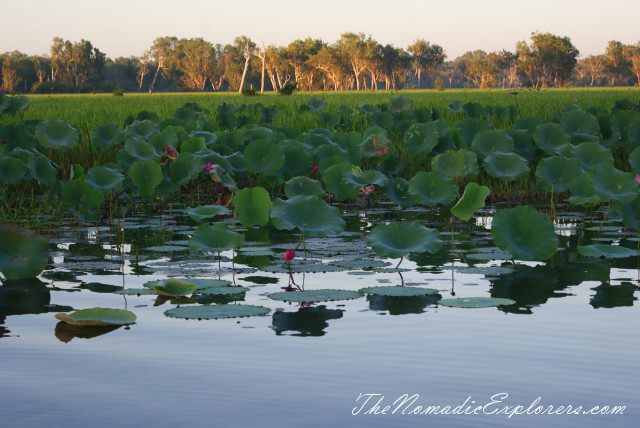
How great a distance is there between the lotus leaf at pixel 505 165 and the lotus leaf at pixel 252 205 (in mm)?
1786

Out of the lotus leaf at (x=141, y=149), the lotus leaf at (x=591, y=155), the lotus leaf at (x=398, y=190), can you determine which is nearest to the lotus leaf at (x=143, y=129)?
the lotus leaf at (x=141, y=149)

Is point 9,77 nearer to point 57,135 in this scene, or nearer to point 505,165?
point 57,135

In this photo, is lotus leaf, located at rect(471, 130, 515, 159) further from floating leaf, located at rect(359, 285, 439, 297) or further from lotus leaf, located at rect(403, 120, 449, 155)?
floating leaf, located at rect(359, 285, 439, 297)

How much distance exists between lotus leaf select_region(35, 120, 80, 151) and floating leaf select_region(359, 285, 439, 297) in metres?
3.97

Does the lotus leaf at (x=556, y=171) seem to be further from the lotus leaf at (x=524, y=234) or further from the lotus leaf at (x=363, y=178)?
the lotus leaf at (x=524, y=234)

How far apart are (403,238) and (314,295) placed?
642mm

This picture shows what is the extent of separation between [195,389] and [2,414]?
44 cm

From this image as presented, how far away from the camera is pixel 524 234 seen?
3.47 m

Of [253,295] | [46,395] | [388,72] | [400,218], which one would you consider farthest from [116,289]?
[388,72]

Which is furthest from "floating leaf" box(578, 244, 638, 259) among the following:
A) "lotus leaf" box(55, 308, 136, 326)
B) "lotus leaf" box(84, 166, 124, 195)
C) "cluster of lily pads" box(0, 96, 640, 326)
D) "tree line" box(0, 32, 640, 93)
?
"tree line" box(0, 32, 640, 93)

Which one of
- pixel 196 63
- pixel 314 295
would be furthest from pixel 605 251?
pixel 196 63

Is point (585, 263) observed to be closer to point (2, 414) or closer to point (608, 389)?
point (608, 389)

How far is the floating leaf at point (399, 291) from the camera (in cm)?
293

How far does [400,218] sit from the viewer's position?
203 inches
